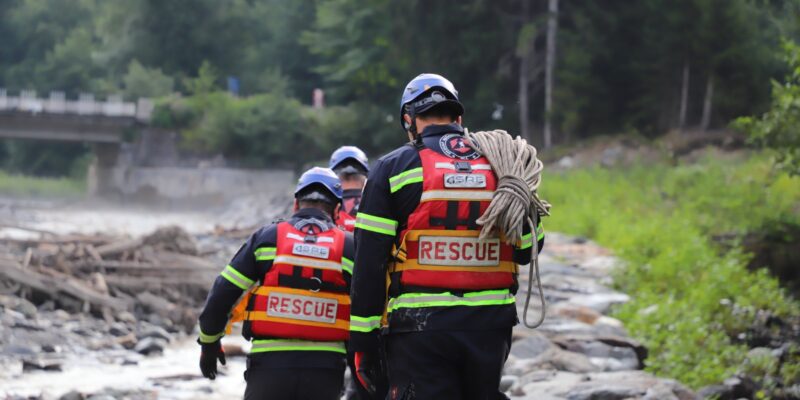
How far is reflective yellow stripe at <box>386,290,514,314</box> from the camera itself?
16.6 ft

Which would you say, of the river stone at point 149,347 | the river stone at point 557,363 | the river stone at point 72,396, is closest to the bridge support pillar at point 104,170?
the river stone at point 149,347

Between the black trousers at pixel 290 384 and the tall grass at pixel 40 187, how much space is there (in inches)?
2406

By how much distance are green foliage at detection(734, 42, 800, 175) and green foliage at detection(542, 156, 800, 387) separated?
1.60 metres

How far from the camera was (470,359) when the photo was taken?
505cm

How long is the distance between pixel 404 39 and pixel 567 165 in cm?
1064

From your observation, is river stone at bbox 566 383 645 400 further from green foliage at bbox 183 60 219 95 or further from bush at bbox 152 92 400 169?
green foliage at bbox 183 60 219 95

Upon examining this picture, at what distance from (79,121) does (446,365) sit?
5078 cm

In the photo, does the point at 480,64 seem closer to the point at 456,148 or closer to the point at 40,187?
the point at 40,187

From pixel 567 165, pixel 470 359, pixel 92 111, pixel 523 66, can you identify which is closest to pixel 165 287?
pixel 470 359

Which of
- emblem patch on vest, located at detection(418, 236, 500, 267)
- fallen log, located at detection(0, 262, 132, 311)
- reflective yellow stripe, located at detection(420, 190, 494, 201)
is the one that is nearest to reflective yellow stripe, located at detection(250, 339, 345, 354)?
emblem patch on vest, located at detection(418, 236, 500, 267)

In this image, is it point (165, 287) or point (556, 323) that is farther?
point (165, 287)

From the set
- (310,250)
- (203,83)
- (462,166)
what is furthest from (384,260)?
(203,83)

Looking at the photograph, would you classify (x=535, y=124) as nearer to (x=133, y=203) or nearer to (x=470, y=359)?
(x=133, y=203)

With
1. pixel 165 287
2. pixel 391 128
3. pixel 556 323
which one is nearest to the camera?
pixel 556 323
